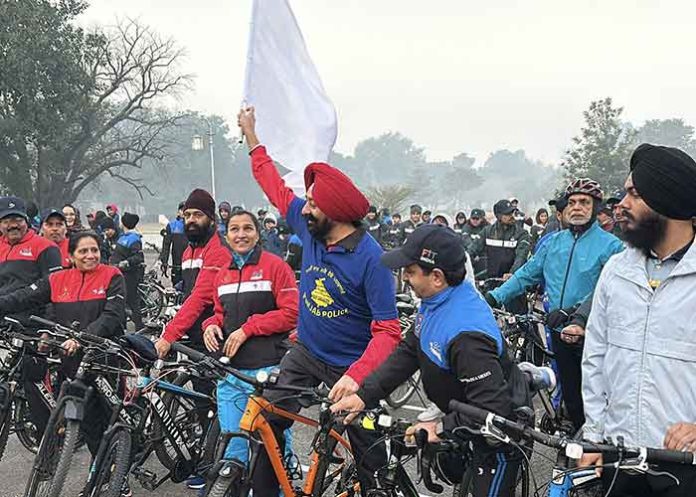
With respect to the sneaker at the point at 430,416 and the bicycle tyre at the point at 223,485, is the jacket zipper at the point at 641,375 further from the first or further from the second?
the bicycle tyre at the point at 223,485

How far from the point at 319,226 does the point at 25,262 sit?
3.06 m

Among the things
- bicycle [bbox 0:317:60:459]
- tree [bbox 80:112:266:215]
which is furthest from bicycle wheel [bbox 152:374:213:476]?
tree [bbox 80:112:266:215]

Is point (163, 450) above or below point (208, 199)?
below

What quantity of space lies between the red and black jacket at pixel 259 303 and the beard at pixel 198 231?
0.91 meters

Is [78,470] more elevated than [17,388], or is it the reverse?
[17,388]

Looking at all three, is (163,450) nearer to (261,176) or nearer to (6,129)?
(261,176)

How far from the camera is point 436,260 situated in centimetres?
275

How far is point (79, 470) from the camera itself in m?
3.87

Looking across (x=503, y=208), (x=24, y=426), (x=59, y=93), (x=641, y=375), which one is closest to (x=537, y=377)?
(x=641, y=375)

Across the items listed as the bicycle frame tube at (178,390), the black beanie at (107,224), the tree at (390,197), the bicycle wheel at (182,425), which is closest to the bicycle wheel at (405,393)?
the bicycle wheel at (182,425)

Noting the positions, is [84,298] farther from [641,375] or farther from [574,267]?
[641,375]

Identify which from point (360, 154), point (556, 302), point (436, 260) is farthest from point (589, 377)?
point (360, 154)

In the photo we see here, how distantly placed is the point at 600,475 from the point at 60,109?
94.4 feet

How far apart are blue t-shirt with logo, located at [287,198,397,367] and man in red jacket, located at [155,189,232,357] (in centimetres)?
100
